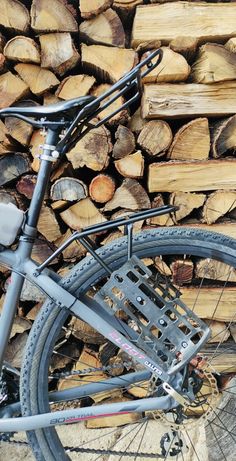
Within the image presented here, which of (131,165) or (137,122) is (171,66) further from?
(131,165)

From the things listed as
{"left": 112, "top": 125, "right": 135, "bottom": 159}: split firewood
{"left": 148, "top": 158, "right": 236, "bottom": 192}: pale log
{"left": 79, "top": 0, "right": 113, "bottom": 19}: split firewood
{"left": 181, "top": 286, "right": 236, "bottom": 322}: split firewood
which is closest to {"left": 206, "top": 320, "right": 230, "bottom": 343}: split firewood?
{"left": 181, "top": 286, "right": 236, "bottom": 322}: split firewood

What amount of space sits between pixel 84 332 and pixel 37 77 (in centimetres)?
99

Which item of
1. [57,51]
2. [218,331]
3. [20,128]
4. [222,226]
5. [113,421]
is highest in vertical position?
[57,51]

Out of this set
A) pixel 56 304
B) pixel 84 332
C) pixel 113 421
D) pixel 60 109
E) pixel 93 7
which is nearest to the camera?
pixel 60 109

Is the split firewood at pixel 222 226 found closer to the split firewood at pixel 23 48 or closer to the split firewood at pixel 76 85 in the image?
the split firewood at pixel 76 85

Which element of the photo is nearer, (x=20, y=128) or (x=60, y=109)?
(x=60, y=109)

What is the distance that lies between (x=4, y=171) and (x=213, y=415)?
124 centimetres

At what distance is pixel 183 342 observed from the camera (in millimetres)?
1230

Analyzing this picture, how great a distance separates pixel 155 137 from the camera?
1638 mm

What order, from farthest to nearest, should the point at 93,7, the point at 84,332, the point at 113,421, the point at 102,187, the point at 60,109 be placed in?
1. the point at 113,421
2. the point at 84,332
3. the point at 102,187
4. the point at 93,7
5. the point at 60,109

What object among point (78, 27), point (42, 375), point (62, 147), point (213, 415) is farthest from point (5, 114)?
point (213, 415)

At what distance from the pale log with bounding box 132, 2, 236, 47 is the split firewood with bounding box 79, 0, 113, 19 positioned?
0.12 m

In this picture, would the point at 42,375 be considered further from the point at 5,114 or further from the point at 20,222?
the point at 5,114

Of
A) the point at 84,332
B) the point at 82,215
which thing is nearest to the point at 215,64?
the point at 82,215
